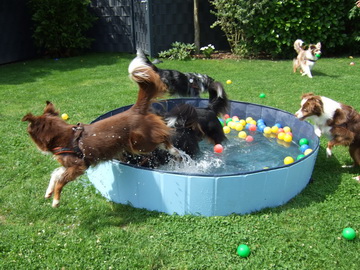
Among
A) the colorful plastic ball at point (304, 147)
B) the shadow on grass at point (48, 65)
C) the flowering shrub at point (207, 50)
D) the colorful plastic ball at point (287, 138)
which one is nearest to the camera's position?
the colorful plastic ball at point (304, 147)

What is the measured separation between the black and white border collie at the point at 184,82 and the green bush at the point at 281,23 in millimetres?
6309

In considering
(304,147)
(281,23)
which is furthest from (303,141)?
(281,23)

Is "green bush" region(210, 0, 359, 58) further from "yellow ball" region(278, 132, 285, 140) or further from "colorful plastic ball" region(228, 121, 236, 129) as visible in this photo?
"yellow ball" region(278, 132, 285, 140)

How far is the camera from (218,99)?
595cm

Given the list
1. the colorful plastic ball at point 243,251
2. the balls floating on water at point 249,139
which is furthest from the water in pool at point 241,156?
the colorful plastic ball at point 243,251

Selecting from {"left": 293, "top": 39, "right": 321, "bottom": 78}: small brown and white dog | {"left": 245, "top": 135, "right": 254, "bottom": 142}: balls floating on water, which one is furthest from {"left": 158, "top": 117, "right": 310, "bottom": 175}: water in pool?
{"left": 293, "top": 39, "right": 321, "bottom": 78}: small brown and white dog

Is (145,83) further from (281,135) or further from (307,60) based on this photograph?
(307,60)

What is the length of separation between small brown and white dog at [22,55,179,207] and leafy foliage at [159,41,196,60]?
31.8ft

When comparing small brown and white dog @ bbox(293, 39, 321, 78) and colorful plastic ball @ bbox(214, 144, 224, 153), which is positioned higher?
small brown and white dog @ bbox(293, 39, 321, 78)

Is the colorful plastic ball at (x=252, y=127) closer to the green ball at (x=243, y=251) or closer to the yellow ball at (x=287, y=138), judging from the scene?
the yellow ball at (x=287, y=138)

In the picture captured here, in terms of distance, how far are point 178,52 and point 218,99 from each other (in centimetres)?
850

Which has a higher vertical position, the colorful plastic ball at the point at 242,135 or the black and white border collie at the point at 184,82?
the black and white border collie at the point at 184,82

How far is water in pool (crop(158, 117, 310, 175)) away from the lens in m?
5.45

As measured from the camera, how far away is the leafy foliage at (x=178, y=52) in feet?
→ 45.0
